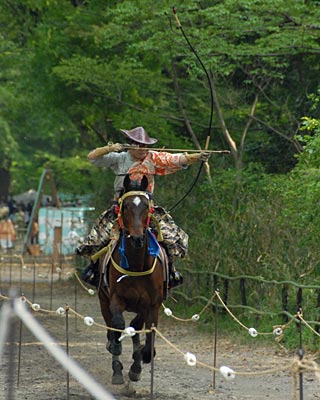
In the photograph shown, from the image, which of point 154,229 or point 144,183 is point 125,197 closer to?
point 144,183

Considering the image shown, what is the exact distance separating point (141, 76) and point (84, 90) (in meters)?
2.33

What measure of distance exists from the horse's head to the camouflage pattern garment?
791mm

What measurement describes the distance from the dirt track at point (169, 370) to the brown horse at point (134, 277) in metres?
0.44

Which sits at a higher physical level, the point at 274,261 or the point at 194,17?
the point at 194,17

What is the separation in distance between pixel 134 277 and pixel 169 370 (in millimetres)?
2209

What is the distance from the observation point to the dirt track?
1168cm

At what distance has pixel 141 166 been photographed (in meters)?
12.3

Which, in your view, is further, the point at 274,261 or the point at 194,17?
the point at 194,17

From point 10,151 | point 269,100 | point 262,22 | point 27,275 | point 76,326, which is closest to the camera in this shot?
point 76,326

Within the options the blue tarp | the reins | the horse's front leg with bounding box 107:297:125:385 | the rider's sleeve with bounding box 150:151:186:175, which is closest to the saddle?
the reins

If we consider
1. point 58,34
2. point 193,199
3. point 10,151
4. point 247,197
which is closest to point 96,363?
point 247,197

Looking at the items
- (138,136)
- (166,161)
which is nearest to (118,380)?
(166,161)

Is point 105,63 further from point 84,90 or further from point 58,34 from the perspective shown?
point 58,34

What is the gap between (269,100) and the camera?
77.1ft
